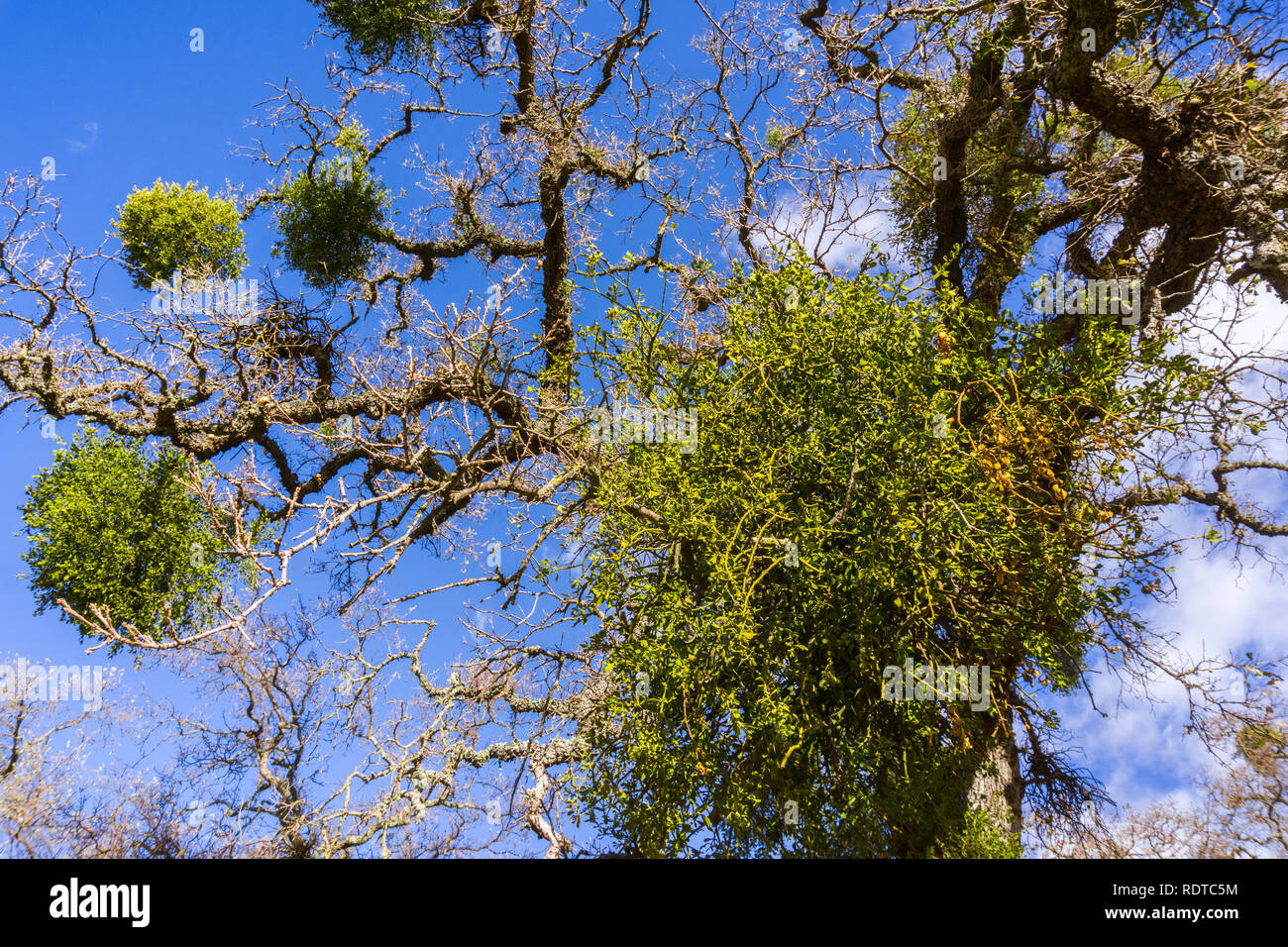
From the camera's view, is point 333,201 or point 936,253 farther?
point 333,201

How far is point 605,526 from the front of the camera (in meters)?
3.68

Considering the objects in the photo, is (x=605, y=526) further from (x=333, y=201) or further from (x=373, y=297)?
Result: (x=333, y=201)

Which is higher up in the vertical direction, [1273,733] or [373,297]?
[373,297]
